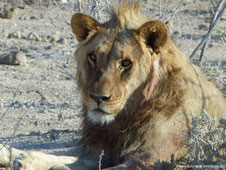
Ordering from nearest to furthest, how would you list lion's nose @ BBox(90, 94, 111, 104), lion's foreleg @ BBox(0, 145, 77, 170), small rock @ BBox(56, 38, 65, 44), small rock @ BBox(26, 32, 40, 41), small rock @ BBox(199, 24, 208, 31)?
1. lion's nose @ BBox(90, 94, 111, 104)
2. lion's foreleg @ BBox(0, 145, 77, 170)
3. small rock @ BBox(56, 38, 65, 44)
4. small rock @ BBox(26, 32, 40, 41)
5. small rock @ BBox(199, 24, 208, 31)

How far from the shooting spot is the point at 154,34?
3.95 meters

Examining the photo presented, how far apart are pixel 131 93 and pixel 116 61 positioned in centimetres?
27

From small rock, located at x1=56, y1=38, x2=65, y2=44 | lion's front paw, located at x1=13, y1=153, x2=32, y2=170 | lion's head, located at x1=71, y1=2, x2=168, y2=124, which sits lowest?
small rock, located at x1=56, y1=38, x2=65, y2=44

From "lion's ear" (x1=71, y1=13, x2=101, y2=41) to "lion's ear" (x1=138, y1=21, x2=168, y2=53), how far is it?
0.38 metres

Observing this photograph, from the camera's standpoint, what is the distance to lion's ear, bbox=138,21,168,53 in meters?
3.88

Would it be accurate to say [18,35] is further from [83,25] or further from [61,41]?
[83,25]

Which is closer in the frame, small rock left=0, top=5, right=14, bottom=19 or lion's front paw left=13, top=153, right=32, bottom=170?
lion's front paw left=13, top=153, right=32, bottom=170

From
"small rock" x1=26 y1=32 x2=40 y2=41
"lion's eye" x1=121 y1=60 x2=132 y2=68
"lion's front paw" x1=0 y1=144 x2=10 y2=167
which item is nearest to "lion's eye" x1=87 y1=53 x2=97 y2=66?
"lion's eye" x1=121 y1=60 x2=132 y2=68

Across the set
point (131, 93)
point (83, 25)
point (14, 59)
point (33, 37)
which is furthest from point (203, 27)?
point (131, 93)

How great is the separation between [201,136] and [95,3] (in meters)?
2.70

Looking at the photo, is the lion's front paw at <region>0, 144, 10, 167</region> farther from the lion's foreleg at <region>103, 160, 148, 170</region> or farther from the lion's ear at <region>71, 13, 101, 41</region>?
the lion's ear at <region>71, 13, 101, 41</region>

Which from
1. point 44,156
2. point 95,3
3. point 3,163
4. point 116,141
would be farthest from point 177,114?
point 95,3

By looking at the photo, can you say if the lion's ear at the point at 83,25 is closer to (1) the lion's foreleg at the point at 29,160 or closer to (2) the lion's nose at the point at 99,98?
(2) the lion's nose at the point at 99,98

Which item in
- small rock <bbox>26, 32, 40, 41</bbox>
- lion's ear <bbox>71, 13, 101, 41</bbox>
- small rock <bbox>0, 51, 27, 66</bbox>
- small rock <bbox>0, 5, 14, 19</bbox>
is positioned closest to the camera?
lion's ear <bbox>71, 13, 101, 41</bbox>
